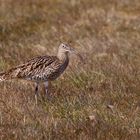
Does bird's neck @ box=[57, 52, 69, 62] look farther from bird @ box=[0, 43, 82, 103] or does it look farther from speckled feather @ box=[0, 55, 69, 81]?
speckled feather @ box=[0, 55, 69, 81]

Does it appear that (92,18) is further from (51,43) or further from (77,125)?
(77,125)

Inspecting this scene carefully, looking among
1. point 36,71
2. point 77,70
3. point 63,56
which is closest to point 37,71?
point 36,71

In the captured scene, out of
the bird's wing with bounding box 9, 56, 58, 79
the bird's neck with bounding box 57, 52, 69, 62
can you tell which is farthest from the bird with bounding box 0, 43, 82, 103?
the bird's neck with bounding box 57, 52, 69, 62

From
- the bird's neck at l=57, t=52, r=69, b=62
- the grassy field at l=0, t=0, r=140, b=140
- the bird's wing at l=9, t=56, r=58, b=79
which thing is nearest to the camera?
the grassy field at l=0, t=0, r=140, b=140

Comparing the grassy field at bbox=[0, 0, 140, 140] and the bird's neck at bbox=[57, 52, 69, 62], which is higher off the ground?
the bird's neck at bbox=[57, 52, 69, 62]

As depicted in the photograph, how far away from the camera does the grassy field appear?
8.80 m

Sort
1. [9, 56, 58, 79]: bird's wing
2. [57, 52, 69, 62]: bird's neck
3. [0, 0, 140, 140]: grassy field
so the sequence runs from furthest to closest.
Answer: [57, 52, 69, 62]: bird's neck
[9, 56, 58, 79]: bird's wing
[0, 0, 140, 140]: grassy field

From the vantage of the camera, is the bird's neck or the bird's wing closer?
the bird's wing

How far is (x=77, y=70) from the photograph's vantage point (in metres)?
12.4

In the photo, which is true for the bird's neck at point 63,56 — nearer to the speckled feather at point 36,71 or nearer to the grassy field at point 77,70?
the speckled feather at point 36,71

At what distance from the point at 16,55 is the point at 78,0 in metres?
7.87

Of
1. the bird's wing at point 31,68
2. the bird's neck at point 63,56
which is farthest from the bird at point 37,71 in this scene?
the bird's neck at point 63,56

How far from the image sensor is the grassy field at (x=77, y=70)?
8805 millimetres

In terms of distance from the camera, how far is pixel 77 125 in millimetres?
8820
